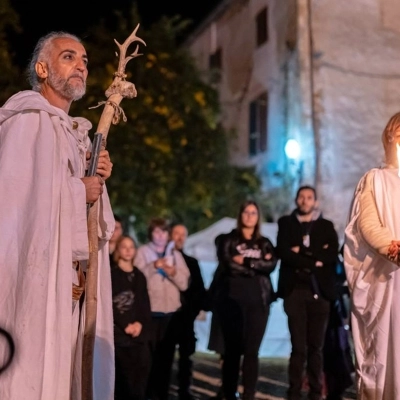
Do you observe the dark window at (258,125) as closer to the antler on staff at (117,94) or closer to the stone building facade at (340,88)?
the stone building facade at (340,88)

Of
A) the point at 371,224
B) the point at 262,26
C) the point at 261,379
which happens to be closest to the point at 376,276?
the point at 371,224

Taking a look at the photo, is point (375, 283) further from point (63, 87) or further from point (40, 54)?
point (40, 54)

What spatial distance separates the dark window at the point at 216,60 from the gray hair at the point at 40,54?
1686 centimetres

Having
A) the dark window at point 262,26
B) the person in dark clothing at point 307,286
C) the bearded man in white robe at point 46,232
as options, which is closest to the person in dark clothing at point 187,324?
the person in dark clothing at point 307,286

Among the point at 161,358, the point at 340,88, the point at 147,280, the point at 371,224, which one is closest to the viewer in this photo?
the point at 371,224

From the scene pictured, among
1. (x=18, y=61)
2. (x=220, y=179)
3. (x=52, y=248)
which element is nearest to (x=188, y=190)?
(x=220, y=179)

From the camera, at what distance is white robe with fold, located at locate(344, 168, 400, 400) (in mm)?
5656

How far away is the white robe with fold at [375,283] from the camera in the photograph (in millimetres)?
5656

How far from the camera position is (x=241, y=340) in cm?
789

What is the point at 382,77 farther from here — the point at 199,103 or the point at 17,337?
the point at 17,337

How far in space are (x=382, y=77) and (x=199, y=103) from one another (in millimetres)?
5727

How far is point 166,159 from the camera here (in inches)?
768

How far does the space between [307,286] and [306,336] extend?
1.41 feet

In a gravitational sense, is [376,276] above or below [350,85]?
below
